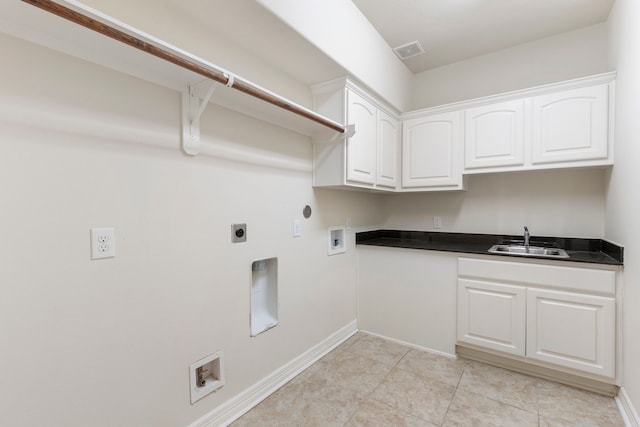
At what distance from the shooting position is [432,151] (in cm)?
272

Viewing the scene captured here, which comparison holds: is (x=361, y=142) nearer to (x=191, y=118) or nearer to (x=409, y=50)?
(x=409, y=50)

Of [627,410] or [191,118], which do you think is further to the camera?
[627,410]

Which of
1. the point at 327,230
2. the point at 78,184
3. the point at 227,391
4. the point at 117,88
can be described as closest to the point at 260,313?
the point at 227,391

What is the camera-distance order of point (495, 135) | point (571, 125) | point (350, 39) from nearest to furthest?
point (350, 39)
point (571, 125)
point (495, 135)

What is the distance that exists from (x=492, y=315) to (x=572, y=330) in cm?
47

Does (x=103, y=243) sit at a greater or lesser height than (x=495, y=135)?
lesser

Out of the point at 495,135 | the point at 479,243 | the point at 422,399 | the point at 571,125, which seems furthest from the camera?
the point at 479,243

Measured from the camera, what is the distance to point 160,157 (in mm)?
1393

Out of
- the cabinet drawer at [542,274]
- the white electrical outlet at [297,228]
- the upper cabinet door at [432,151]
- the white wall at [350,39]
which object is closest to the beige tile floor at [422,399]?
the cabinet drawer at [542,274]

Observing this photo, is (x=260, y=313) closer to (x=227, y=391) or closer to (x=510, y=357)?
(x=227, y=391)

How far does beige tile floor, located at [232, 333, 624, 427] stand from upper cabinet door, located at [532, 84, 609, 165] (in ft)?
5.39

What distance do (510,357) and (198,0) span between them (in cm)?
299

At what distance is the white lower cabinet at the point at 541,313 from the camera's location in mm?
1895

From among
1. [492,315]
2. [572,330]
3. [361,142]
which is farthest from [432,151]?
[572,330]
